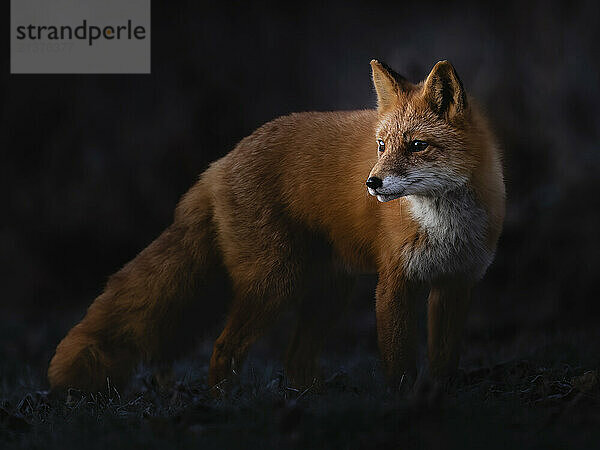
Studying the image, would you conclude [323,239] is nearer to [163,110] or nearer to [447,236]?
[447,236]

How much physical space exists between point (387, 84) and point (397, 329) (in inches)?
49.6

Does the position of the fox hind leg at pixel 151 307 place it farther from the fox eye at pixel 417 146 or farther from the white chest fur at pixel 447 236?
the fox eye at pixel 417 146

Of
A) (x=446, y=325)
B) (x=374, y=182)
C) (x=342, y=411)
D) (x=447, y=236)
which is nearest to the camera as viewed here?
(x=342, y=411)

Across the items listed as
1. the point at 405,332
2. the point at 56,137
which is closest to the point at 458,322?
the point at 405,332

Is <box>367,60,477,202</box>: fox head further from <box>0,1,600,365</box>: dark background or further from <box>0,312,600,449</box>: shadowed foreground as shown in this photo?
<box>0,1,600,365</box>: dark background

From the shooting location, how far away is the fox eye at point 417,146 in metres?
3.77

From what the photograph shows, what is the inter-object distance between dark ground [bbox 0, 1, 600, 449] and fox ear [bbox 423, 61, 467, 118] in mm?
532

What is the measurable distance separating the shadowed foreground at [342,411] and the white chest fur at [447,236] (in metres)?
0.59

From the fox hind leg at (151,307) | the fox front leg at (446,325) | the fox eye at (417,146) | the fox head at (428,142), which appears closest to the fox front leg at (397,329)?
the fox front leg at (446,325)

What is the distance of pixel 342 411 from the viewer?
3.30m

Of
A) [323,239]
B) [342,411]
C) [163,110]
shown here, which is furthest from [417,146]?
[163,110]

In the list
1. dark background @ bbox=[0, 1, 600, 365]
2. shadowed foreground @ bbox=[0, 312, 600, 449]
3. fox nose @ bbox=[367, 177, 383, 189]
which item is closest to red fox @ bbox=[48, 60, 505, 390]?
fox nose @ bbox=[367, 177, 383, 189]

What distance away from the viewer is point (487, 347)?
6109 millimetres

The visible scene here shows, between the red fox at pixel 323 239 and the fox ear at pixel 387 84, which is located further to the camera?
the fox ear at pixel 387 84
